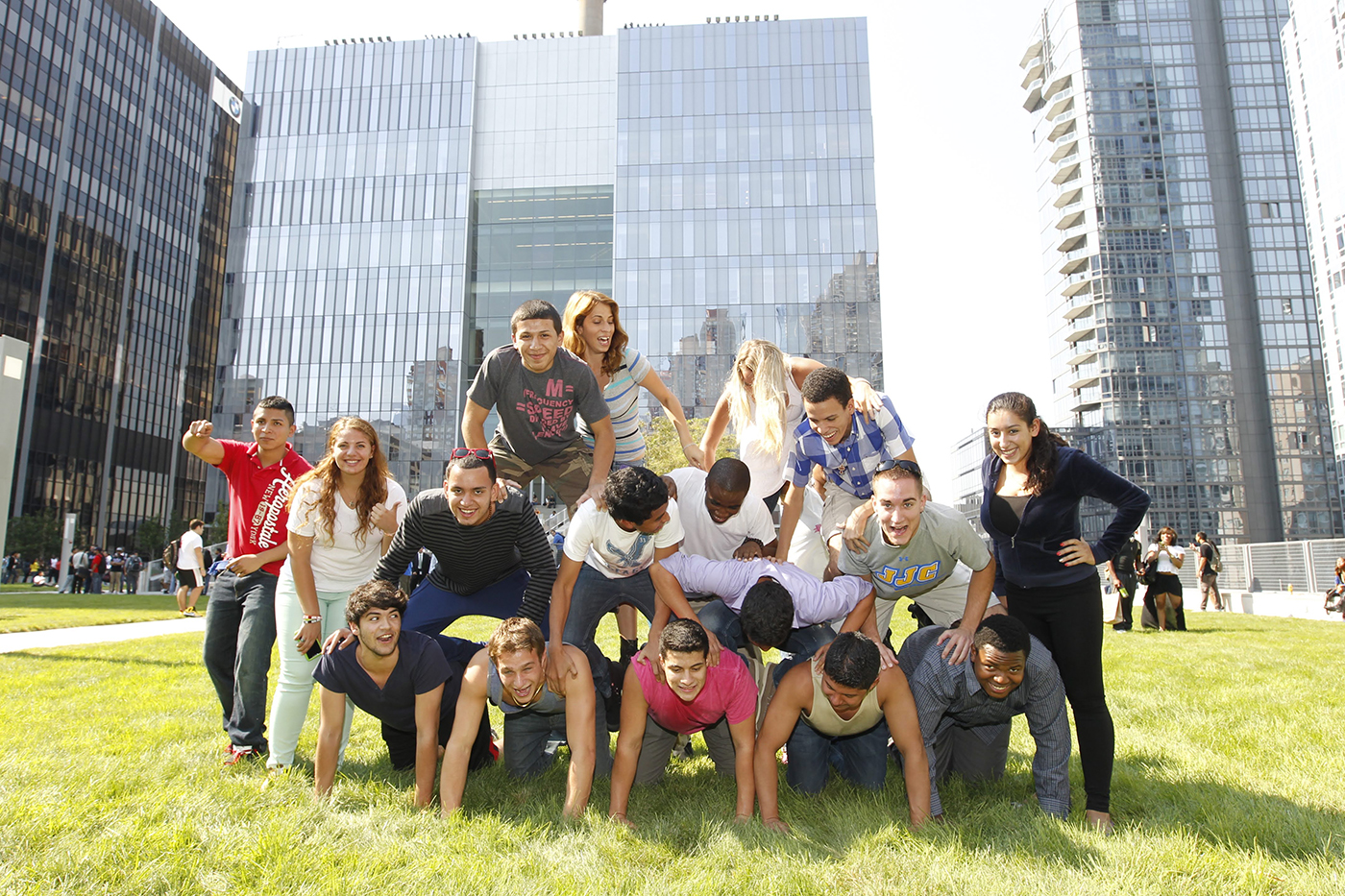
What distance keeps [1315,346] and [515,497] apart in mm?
94832

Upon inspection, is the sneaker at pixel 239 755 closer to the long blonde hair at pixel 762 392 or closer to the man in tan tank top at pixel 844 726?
the man in tan tank top at pixel 844 726

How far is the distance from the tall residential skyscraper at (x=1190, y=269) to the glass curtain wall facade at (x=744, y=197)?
2640 cm

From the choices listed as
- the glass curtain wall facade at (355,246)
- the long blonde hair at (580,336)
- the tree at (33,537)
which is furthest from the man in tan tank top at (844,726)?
the glass curtain wall facade at (355,246)

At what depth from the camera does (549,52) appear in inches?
2926

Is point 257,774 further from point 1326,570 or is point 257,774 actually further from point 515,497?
point 1326,570

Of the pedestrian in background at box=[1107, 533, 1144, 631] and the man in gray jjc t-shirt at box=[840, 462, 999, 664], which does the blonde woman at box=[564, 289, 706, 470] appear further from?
the pedestrian in background at box=[1107, 533, 1144, 631]

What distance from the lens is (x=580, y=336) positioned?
19.6ft

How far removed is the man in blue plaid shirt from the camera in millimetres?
4968

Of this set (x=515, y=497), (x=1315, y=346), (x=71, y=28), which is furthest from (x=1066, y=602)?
(x=1315, y=346)

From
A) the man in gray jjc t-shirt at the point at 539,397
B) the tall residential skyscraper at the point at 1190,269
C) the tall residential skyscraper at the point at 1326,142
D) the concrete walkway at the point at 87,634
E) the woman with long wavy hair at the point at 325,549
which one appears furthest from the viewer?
the tall residential skyscraper at the point at 1190,269

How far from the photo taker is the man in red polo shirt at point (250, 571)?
→ 16.9 ft

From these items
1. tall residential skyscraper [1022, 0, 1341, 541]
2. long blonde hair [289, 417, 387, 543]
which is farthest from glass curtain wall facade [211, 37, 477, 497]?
long blonde hair [289, 417, 387, 543]

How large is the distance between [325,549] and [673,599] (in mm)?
2283

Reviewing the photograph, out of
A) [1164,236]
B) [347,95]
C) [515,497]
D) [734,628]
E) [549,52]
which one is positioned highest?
[549,52]
